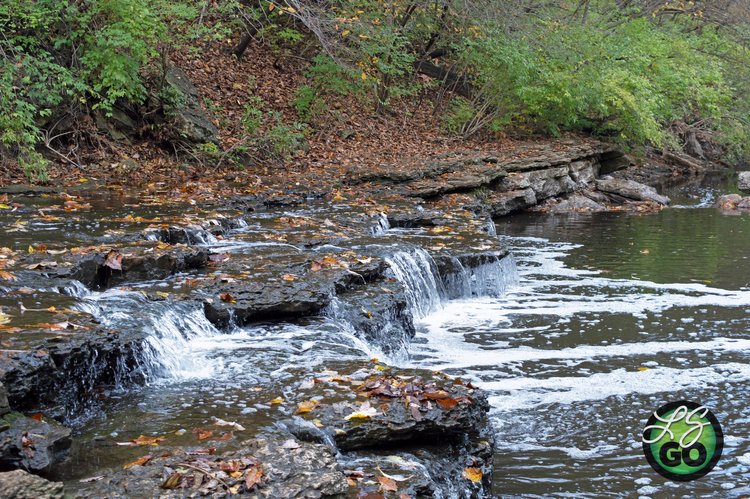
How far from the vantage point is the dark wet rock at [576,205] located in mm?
17828

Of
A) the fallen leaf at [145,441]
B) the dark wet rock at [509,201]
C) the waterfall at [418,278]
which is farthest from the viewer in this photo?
the dark wet rock at [509,201]

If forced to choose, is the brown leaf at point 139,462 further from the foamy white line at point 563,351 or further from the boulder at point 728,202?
the boulder at point 728,202

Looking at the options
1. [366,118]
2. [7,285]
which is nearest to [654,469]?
[7,285]

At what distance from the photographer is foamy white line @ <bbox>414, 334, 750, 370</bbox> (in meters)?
7.34

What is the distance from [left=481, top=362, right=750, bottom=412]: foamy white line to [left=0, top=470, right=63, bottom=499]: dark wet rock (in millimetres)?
3667

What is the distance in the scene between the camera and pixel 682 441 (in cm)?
570

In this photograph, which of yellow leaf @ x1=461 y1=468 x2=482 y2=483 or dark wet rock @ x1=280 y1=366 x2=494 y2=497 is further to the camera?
yellow leaf @ x1=461 y1=468 x2=482 y2=483

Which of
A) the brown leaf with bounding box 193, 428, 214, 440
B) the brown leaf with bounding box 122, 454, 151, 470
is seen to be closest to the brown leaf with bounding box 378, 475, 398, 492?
the brown leaf with bounding box 193, 428, 214, 440

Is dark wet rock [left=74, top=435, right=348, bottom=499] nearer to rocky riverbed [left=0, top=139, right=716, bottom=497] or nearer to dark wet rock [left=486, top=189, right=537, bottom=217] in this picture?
rocky riverbed [left=0, top=139, right=716, bottom=497]

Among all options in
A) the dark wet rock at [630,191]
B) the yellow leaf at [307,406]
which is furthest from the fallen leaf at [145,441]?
the dark wet rock at [630,191]

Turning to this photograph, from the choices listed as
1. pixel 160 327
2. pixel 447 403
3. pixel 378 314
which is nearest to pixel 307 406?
pixel 447 403

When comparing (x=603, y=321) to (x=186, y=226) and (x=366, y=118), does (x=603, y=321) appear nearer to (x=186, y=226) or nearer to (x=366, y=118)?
(x=186, y=226)

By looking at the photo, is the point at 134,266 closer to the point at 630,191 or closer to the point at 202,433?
the point at 202,433

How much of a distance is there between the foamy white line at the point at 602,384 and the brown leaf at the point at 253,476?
2.86 meters
